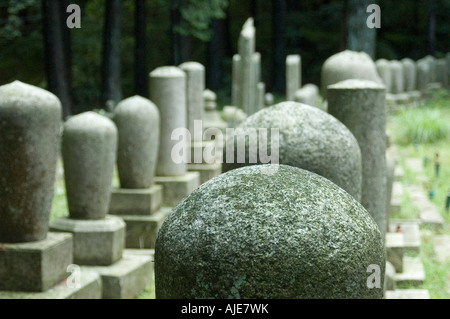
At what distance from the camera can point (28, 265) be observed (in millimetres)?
6301

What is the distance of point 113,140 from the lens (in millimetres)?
7609

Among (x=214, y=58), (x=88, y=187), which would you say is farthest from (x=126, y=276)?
(x=214, y=58)

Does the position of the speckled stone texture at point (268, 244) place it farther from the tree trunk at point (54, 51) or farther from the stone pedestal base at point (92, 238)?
the tree trunk at point (54, 51)

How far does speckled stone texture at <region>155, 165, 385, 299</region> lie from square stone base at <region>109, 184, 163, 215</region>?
600 centimetres

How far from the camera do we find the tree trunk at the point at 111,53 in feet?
62.2

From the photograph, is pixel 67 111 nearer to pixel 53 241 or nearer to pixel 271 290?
pixel 53 241

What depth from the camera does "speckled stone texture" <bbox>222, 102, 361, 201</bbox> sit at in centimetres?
527

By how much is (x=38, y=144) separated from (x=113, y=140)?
1602 mm

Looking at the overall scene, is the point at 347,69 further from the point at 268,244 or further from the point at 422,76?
the point at 422,76

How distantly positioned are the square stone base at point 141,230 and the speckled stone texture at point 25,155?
3.14 meters

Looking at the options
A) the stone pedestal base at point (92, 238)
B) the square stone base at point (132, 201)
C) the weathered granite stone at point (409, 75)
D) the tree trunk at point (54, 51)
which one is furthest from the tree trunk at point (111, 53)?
the stone pedestal base at point (92, 238)

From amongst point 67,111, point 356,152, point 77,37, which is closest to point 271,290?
point 356,152

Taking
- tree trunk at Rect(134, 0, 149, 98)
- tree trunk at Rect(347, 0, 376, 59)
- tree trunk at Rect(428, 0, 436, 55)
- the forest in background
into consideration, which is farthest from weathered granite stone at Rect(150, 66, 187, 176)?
tree trunk at Rect(428, 0, 436, 55)

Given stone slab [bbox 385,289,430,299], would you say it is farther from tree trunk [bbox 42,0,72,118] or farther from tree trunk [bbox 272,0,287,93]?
tree trunk [bbox 272,0,287,93]
